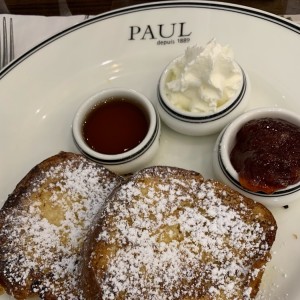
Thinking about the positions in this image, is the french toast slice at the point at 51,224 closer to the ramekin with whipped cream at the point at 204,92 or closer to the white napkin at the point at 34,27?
the ramekin with whipped cream at the point at 204,92

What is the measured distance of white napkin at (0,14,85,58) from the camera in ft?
9.01

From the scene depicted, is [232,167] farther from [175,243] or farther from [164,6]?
[164,6]

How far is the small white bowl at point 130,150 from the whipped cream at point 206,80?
0.46 feet

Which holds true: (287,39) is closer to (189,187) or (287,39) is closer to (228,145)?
(228,145)

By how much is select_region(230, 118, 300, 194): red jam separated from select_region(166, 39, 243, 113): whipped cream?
22cm

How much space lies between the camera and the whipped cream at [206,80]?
2080 millimetres

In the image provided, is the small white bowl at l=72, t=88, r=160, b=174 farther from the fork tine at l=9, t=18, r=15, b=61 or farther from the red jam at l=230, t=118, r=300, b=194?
the fork tine at l=9, t=18, r=15, b=61

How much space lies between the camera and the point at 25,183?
205cm

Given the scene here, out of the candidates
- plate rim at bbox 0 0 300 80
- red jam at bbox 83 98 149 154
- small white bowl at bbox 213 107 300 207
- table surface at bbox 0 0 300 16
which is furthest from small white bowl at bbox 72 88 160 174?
table surface at bbox 0 0 300 16

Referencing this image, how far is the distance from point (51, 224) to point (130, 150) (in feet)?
1.57

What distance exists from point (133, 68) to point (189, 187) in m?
0.91

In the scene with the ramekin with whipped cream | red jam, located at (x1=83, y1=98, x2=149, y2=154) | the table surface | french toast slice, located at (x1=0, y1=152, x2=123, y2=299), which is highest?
the ramekin with whipped cream

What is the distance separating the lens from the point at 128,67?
255cm

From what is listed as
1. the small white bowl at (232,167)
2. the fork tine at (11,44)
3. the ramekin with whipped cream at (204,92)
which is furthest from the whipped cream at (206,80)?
the fork tine at (11,44)
